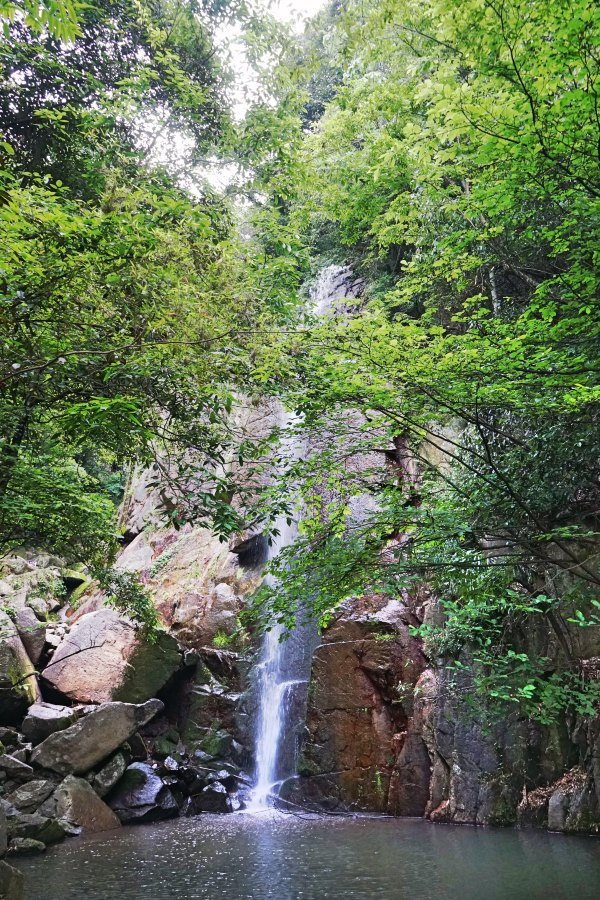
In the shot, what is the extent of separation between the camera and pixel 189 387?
213 inches

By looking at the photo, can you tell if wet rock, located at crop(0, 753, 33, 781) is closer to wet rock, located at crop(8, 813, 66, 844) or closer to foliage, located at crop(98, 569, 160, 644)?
wet rock, located at crop(8, 813, 66, 844)

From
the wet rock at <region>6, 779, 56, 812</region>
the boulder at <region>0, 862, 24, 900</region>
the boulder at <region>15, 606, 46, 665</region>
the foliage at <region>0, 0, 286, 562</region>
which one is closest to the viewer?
the foliage at <region>0, 0, 286, 562</region>

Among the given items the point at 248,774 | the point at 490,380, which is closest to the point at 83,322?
the point at 490,380

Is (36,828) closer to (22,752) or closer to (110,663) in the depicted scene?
(22,752)

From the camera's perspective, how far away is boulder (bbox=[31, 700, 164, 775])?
1045 centimetres

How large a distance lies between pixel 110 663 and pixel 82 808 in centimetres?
369

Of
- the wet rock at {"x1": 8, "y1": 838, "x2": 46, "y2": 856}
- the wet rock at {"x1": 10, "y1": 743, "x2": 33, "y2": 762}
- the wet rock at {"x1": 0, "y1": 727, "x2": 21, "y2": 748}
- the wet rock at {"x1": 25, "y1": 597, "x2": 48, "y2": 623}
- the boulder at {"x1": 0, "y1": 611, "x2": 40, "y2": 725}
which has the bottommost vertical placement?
the wet rock at {"x1": 8, "y1": 838, "x2": 46, "y2": 856}

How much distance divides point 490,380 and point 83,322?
3691 millimetres

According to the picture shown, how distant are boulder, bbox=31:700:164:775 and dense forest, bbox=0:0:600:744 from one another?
233 centimetres

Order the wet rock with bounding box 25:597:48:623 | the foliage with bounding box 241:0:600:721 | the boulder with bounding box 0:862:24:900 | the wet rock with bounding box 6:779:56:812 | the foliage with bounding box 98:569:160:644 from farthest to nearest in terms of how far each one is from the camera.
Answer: the wet rock with bounding box 25:597:48:623 → the foliage with bounding box 98:569:160:644 → the wet rock with bounding box 6:779:56:812 → the boulder with bounding box 0:862:24:900 → the foliage with bounding box 241:0:600:721

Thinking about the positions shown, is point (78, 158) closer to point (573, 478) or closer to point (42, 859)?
point (573, 478)

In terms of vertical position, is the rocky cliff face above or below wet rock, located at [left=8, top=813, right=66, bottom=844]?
above

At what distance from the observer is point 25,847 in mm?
8250

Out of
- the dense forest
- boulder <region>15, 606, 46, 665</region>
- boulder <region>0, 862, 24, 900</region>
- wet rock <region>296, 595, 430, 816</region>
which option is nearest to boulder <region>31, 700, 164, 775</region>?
the dense forest
